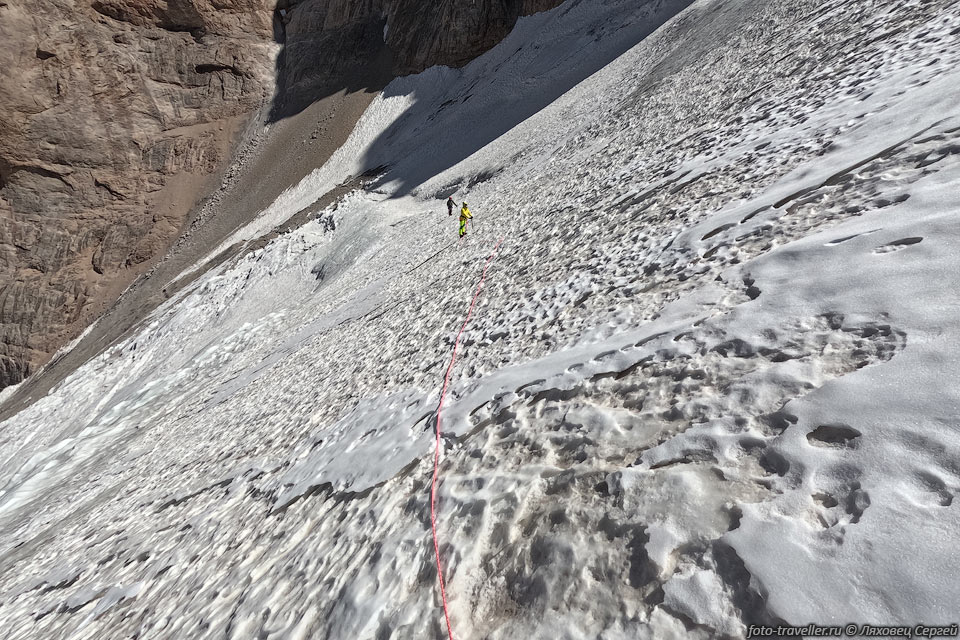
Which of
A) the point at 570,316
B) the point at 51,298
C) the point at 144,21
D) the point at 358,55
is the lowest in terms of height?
the point at 570,316

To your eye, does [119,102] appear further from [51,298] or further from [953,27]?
[953,27]

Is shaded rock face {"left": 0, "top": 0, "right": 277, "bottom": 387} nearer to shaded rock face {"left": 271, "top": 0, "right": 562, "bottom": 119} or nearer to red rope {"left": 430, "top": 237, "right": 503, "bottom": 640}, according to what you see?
shaded rock face {"left": 271, "top": 0, "right": 562, "bottom": 119}

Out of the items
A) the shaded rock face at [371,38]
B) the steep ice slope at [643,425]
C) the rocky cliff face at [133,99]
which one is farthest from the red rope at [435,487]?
the shaded rock face at [371,38]

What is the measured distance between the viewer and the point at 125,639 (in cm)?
505

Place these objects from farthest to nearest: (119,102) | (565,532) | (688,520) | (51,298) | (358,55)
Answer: (358,55), (119,102), (51,298), (565,532), (688,520)

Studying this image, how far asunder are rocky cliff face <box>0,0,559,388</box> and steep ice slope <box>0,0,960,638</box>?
34.9 meters

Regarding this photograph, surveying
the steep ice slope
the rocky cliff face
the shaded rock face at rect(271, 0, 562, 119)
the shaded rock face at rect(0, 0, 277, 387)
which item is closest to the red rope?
the steep ice slope

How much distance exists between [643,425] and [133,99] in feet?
184

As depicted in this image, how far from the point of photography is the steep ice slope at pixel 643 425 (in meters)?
2.35

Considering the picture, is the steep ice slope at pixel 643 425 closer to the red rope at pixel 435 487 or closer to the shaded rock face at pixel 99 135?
the red rope at pixel 435 487

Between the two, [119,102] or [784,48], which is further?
[119,102]

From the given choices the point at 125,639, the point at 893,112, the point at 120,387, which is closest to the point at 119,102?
the point at 120,387

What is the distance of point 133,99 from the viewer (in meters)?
43.2

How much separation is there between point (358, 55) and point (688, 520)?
5310cm
